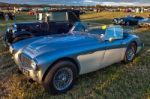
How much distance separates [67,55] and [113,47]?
1.58 meters

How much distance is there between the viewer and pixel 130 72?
6.64 metres

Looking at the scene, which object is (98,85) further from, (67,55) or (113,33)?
(113,33)

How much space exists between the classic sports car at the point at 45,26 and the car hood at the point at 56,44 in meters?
4.10

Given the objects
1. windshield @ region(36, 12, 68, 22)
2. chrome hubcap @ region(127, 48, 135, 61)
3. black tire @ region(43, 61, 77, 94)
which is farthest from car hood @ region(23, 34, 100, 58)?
windshield @ region(36, 12, 68, 22)

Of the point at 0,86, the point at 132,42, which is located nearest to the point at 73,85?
the point at 0,86

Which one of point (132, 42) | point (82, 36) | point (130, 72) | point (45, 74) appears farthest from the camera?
point (132, 42)

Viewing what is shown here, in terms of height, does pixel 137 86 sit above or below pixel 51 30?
below

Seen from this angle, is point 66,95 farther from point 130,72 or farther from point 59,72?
point 130,72

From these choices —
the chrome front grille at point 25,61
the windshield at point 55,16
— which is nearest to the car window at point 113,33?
the chrome front grille at point 25,61

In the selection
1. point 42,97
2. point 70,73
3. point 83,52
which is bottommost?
point 42,97

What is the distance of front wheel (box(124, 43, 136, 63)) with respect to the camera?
7.05 meters

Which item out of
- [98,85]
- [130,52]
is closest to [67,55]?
[98,85]

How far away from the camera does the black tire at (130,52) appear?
23.1 feet

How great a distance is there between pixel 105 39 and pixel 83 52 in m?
0.92
